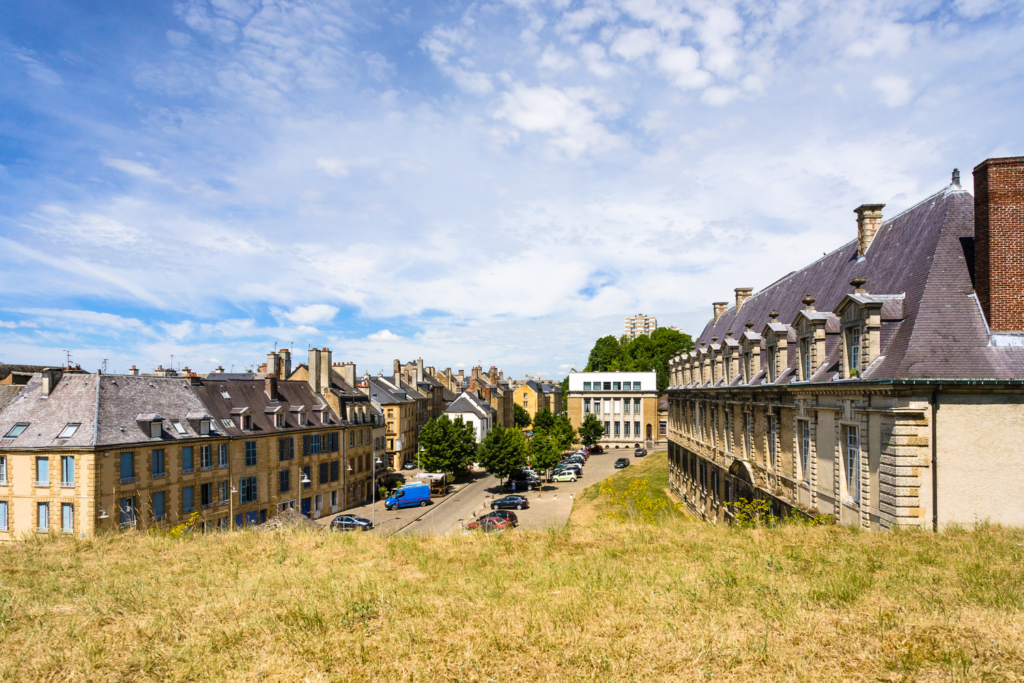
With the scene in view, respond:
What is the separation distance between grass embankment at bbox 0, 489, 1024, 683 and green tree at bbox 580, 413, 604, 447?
60973 mm

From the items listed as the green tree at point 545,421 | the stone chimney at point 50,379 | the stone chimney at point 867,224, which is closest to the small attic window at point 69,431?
the stone chimney at point 50,379

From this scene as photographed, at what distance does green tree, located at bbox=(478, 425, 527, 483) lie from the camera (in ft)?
164

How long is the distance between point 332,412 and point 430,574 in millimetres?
36914

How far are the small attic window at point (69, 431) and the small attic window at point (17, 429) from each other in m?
2.38

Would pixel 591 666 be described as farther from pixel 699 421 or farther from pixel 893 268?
pixel 699 421

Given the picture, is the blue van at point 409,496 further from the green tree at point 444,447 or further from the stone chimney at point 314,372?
the stone chimney at point 314,372

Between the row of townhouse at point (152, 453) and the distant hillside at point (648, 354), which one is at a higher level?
the distant hillside at point (648, 354)

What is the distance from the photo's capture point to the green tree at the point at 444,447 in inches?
2058

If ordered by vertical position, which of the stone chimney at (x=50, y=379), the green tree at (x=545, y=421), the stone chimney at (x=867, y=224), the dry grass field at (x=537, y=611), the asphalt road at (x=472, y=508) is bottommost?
the asphalt road at (x=472, y=508)

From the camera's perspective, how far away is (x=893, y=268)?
18.1 meters

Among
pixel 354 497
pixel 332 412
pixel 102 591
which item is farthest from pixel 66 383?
pixel 102 591

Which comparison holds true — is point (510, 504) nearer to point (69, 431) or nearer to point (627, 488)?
point (627, 488)

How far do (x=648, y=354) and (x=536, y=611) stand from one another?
85949mm

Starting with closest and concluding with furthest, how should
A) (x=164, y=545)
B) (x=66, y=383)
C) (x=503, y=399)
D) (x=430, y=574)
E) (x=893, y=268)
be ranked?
1. (x=430, y=574)
2. (x=164, y=545)
3. (x=893, y=268)
4. (x=66, y=383)
5. (x=503, y=399)
